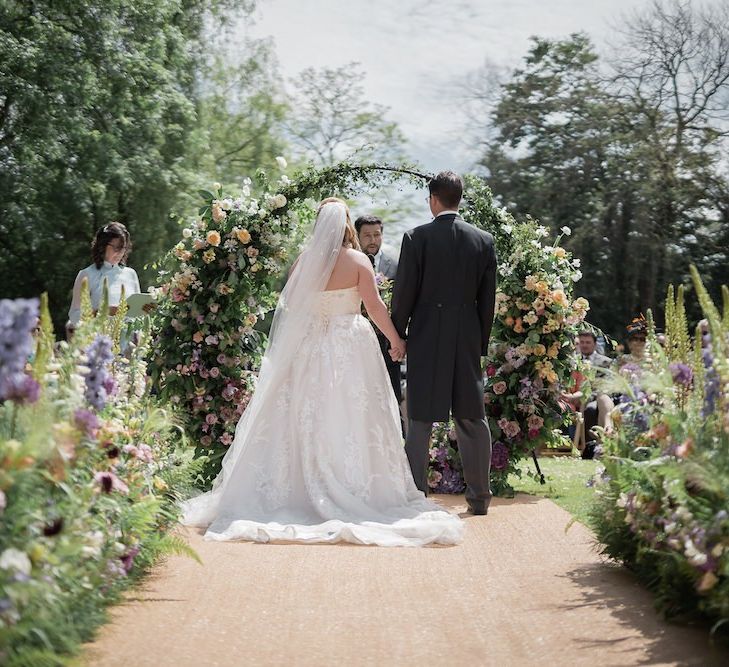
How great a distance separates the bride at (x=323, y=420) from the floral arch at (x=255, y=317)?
1299 millimetres

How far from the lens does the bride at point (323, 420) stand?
21.0ft

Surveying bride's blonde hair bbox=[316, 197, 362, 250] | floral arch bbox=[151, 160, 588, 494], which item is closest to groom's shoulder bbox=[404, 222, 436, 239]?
bride's blonde hair bbox=[316, 197, 362, 250]

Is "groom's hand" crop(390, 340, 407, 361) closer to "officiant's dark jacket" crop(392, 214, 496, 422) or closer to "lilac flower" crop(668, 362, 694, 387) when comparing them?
"officiant's dark jacket" crop(392, 214, 496, 422)

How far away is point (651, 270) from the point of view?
2386 centimetres

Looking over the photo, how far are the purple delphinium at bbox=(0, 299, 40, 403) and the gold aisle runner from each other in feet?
3.16

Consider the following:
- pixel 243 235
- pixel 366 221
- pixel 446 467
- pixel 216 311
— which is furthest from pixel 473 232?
pixel 216 311

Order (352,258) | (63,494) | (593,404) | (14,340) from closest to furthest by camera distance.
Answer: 1. (14,340)
2. (63,494)
3. (352,258)
4. (593,404)

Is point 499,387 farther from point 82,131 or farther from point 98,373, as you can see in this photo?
point 82,131

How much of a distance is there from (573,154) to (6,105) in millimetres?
13800

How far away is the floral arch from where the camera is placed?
8.11 meters

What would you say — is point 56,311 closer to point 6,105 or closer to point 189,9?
point 6,105

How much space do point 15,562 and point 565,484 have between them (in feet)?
22.0

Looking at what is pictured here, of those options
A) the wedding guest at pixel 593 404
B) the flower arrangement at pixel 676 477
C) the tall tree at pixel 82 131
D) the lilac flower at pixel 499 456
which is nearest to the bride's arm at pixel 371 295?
the lilac flower at pixel 499 456

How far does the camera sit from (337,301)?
6855 millimetres
